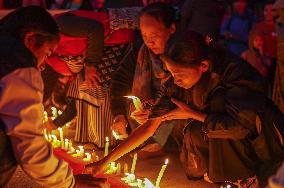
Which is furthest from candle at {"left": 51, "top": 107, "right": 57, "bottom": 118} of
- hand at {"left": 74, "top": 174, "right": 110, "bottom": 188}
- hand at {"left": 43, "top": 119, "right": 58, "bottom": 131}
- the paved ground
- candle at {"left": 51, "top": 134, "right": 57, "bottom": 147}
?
hand at {"left": 74, "top": 174, "right": 110, "bottom": 188}

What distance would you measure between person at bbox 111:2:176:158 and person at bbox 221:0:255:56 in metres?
2.97

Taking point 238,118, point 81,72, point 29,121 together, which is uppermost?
point 29,121

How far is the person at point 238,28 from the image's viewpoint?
319 inches

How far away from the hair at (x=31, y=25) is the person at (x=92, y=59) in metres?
1.91

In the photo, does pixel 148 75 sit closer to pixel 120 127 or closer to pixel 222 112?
pixel 120 127

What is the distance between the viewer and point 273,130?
383cm

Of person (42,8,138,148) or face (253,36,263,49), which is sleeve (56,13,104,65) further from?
face (253,36,263,49)

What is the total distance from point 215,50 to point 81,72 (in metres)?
2.02

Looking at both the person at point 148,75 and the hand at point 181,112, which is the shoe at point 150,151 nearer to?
the person at point 148,75

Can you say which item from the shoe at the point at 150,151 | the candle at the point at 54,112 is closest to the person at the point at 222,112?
the shoe at the point at 150,151

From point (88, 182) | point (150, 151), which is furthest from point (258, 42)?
point (88, 182)

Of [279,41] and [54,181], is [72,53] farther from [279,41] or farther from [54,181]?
[54,181]

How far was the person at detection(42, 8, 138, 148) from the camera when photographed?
5.11 metres

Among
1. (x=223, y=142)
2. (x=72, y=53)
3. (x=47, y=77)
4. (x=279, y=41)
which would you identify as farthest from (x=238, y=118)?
(x=47, y=77)
